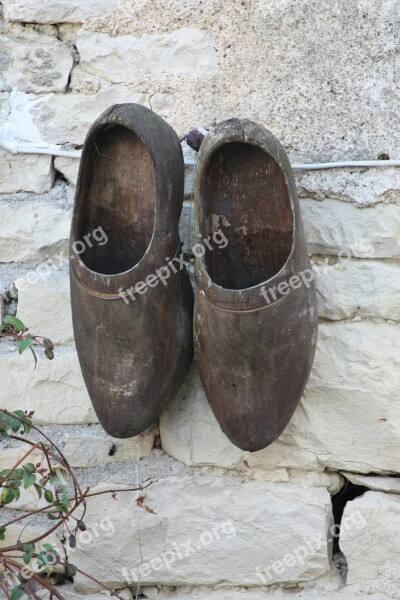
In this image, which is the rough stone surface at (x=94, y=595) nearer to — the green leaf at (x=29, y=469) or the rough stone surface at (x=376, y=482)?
the green leaf at (x=29, y=469)

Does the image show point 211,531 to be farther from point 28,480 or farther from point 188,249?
point 188,249

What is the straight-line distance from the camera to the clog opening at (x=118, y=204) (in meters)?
1.47

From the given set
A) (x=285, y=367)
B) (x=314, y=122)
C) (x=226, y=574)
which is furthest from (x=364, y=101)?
(x=226, y=574)

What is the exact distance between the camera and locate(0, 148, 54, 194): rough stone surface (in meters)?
1.59

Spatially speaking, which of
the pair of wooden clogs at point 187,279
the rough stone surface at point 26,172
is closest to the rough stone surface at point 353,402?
the pair of wooden clogs at point 187,279

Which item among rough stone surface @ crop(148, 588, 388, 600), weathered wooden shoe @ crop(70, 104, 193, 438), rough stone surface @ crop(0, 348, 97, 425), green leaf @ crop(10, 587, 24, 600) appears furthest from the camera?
rough stone surface @ crop(0, 348, 97, 425)

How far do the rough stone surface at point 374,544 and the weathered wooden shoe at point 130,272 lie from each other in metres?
0.39

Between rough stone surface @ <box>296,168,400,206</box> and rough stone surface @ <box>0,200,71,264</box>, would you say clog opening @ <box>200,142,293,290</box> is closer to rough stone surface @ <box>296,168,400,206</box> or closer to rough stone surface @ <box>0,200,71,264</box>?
rough stone surface @ <box>296,168,400,206</box>

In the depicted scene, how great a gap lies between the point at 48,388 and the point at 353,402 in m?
0.56

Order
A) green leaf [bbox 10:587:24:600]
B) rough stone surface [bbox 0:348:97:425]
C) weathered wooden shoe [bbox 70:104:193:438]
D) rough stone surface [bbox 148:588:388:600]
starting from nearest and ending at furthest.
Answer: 1. green leaf [bbox 10:587:24:600]
2. weathered wooden shoe [bbox 70:104:193:438]
3. rough stone surface [bbox 148:588:388:600]
4. rough stone surface [bbox 0:348:97:425]

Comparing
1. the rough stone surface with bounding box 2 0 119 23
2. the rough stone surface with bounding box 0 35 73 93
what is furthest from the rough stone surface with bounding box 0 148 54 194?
the rough stone surface with bounding box 2 0 119 23

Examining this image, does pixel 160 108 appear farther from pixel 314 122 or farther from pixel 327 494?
pixel 327 494

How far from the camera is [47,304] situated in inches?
62.6

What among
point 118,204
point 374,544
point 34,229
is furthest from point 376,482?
point 34,229
